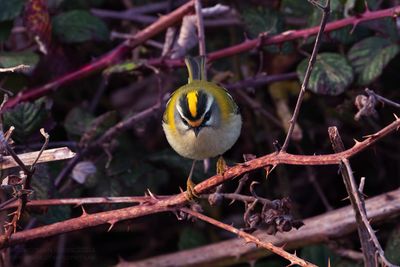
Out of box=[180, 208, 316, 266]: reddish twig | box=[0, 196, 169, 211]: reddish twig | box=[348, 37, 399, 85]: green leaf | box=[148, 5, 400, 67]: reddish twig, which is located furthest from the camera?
box=[348, 37, 399, 85]: green leaf

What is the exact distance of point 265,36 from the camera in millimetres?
3207

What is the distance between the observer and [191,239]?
11.8 feet

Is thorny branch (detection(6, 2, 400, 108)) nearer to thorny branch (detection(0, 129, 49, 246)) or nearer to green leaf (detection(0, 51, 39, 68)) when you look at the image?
green leaf (detection(0, 51, 39, 68))

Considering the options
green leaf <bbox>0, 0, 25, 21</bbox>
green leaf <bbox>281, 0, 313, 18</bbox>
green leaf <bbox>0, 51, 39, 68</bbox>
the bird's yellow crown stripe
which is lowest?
the bird's yellow crown stripe

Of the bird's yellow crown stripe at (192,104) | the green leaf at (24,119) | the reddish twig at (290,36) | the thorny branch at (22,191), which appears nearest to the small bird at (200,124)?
the bird's yellow crown stripe at (192,104)

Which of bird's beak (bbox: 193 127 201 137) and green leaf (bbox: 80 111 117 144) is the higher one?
bird's beak (bbox: 193 127 201 137)

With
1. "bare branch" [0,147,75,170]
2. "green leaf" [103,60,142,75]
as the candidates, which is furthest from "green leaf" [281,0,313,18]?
"bare branch" [0,147,75,170]

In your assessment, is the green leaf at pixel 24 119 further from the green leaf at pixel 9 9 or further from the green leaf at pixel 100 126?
the green leaf at pixel 9 9

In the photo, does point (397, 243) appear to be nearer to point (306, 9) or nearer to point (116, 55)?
point (306, 9)

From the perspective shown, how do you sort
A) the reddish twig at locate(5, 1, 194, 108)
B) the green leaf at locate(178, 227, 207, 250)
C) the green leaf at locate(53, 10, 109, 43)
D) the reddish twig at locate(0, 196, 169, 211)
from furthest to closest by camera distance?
1. the green leaf at locate(178, 227, 207, 250)
2. the green leaf at locate(53, 10, 109, 43)
3. the reddish twig at locate(5, 1, 194, 108)
4. the reddish twig at locate(0, 196, 169, 211)

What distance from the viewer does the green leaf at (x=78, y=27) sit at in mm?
3414

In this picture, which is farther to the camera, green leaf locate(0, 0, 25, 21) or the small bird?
green leaf locate(0, 0, 25, 21)

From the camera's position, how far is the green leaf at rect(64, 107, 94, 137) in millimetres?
3350

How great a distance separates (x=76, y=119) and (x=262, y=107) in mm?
980
